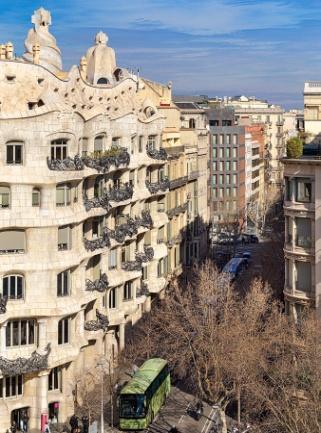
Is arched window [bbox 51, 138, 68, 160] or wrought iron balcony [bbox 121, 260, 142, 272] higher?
arched window [bbox 51, 138, 68, 160]

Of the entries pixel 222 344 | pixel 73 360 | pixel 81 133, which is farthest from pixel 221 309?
pixel 81 133

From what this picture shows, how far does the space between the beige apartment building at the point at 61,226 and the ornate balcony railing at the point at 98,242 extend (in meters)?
0.08

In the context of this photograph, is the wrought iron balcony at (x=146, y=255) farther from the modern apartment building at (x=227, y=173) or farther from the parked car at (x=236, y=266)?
the modern apartment building at (x=227, y=173)

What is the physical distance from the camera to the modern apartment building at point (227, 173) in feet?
535

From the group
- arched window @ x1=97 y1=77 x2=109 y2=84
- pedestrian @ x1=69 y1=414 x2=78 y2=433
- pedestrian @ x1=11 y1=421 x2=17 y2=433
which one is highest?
arched window @ x1=97 y1=77 x2=109 y2=84

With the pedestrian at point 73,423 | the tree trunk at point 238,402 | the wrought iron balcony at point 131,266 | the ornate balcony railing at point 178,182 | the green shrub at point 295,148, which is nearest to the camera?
the tree trunk at point 238,402

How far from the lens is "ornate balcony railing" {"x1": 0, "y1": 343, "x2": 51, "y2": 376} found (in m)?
57.0

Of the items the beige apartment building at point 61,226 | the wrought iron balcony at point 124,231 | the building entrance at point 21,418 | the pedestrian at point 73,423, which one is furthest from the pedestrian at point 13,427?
the wrought iron balcony at point 124,231

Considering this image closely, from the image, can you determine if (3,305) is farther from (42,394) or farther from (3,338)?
→ (42,394)

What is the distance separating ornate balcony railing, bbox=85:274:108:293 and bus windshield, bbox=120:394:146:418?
9.61 meters

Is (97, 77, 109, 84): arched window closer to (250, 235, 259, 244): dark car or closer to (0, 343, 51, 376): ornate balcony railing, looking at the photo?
(0, 343, 51, 376): ornate balcony railing

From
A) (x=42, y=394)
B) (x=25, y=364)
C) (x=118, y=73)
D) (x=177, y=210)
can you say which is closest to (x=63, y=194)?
(x=25, y=364)

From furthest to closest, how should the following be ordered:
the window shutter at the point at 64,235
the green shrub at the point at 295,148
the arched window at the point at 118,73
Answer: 1. the arched window at the point at 118,73
2. the green shrub at the point at 295,148
3. the window shutter at the point at 64,235

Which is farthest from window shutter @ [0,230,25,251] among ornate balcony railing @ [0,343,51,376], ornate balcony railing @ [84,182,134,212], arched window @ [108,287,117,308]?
arched window @ [108,287,117,308]
